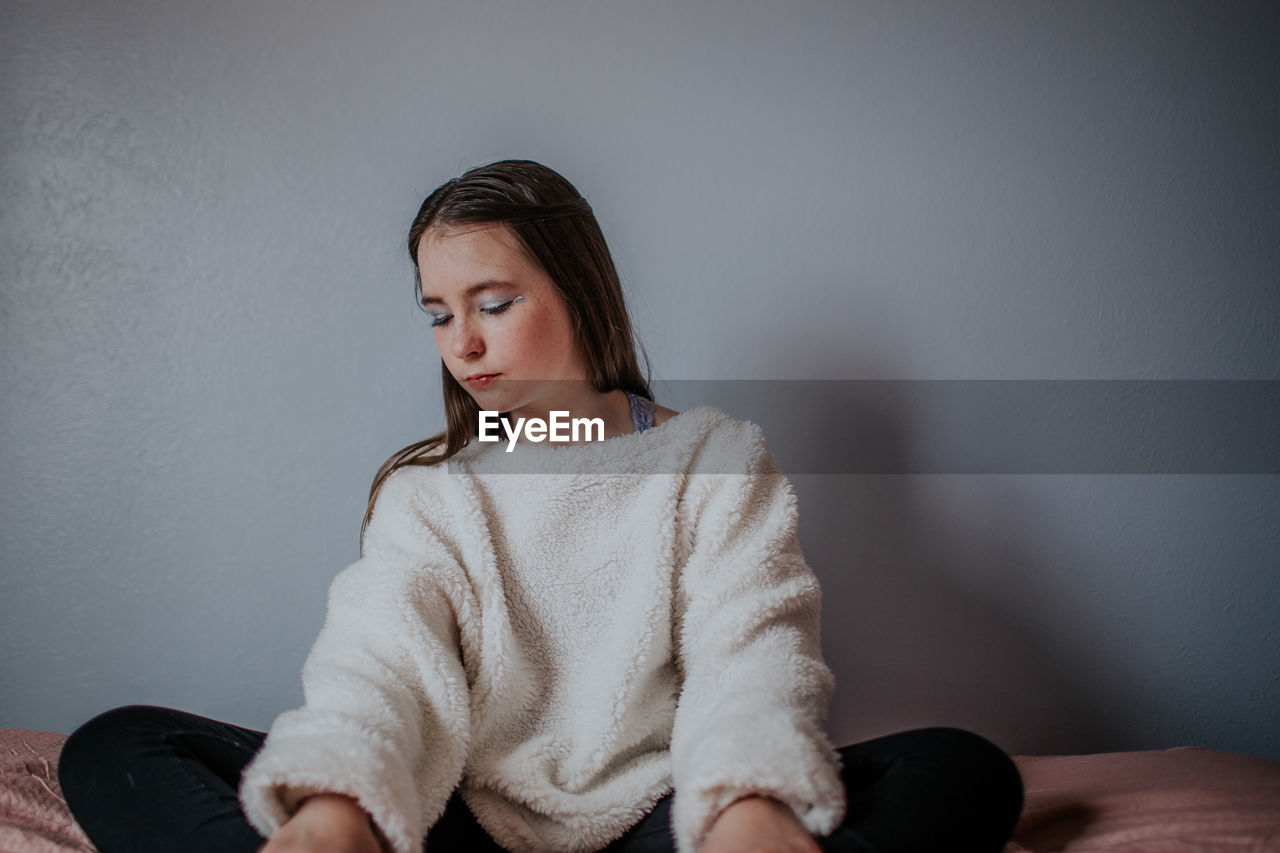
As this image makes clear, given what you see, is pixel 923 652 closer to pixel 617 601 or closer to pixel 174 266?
pixel 617 601

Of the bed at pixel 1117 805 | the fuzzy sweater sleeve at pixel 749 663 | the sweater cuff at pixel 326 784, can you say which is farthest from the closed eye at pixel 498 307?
the bed at pixel 1117 805

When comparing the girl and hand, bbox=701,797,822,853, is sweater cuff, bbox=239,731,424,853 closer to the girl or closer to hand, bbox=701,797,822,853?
the girl

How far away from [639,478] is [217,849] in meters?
0.45

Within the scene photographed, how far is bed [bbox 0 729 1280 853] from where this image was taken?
2.17ft

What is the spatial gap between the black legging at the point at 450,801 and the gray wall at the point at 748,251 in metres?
0.43

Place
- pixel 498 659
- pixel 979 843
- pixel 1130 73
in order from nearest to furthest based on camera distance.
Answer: pixel 979 843 < pixel 498 659 < pixel 1130 73

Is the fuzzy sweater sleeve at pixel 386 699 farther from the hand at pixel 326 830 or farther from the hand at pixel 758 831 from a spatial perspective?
the hand at pixel 758 831

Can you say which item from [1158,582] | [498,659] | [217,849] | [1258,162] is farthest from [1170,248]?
[217,849]

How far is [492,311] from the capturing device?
0.77m

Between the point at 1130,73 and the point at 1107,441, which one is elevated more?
the point at 1130,73

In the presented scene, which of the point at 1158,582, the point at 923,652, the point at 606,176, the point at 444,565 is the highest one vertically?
the point at 606,176

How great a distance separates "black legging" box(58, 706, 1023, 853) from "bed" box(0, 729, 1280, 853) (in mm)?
95

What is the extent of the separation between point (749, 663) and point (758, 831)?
166 millimetres

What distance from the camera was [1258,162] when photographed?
3.34 feet
